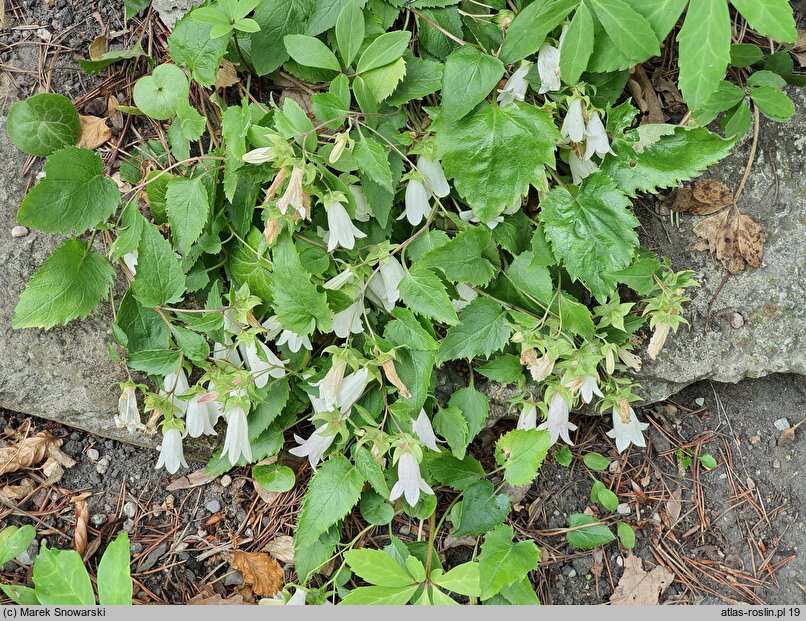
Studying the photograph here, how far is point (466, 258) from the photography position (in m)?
1.78

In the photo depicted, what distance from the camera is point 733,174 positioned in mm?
2070

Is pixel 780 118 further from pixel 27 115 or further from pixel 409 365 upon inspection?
pixel 27 115

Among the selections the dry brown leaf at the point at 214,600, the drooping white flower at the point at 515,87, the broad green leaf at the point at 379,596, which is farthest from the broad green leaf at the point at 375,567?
the drooping white flower at the point at 515,87

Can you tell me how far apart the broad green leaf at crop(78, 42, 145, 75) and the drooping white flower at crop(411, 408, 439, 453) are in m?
1.40

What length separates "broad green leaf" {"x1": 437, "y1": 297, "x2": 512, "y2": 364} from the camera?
1.86 m

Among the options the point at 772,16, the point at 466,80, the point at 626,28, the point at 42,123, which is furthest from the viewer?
the point at 42,123

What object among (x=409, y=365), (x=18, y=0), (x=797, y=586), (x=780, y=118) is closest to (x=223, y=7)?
(x=18, y=0)

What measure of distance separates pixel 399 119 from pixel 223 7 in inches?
21.1

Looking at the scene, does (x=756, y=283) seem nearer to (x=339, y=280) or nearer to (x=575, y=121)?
(x=575, y=121)

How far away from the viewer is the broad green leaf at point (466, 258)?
5.71 feet

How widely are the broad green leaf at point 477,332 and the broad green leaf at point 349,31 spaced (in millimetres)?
757

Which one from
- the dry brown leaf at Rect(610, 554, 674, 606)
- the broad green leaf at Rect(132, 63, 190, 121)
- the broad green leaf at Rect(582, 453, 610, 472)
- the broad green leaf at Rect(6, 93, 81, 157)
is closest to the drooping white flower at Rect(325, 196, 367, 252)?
the broad green leaf at Rect(132, 63, 190, 121)

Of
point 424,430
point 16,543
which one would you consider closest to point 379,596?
point 424,430

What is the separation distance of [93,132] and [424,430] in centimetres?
139
